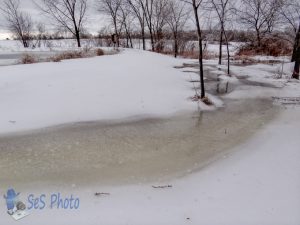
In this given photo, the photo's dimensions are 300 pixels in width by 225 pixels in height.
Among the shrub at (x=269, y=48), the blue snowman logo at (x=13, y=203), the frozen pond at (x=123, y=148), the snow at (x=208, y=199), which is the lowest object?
the snow at (x=208, y=199)

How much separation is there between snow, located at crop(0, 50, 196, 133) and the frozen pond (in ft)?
1.40

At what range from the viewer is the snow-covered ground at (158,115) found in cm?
285

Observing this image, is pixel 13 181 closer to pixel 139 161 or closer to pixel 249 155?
pixel 139 161

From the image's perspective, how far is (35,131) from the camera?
5.11m

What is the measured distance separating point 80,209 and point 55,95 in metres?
4.17

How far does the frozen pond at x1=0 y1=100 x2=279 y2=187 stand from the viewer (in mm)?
3645

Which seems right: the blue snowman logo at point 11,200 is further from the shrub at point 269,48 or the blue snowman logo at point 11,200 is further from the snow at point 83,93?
the shrub at point 269,48

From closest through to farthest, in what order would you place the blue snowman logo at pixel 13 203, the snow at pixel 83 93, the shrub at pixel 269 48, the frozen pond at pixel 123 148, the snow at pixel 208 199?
the snow at pixel 208 199
the blue snowman logo at pixel 13 203
the frozen pond at pixel 123 148
the snow at pixel 83 93
the shrub at pixel 269 48

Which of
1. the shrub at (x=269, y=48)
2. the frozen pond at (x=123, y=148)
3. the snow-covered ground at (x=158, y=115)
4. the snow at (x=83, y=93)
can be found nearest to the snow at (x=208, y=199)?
the snow-covered ground at (x=158, y=115)

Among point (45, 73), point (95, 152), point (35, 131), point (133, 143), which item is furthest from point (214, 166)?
point (45, 73)

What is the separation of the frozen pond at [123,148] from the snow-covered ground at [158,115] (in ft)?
0.78

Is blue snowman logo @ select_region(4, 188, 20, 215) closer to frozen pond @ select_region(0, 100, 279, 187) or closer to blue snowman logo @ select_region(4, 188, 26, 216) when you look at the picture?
blue snowman logo @ select_region(4, 188, 26, 216)

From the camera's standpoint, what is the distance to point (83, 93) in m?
6.80

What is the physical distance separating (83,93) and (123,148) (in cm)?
288
